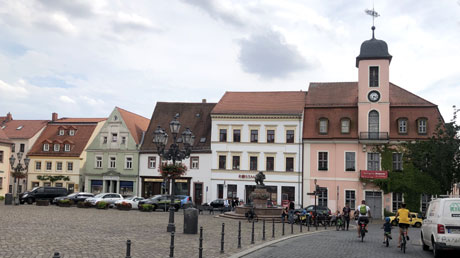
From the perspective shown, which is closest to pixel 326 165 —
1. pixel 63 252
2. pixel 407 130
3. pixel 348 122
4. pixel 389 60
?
pixel 348 122

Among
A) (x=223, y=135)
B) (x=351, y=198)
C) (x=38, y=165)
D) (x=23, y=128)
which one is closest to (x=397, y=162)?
(x=351, y=198)

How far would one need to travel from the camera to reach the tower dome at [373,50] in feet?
151

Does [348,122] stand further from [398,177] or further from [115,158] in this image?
[115,158]

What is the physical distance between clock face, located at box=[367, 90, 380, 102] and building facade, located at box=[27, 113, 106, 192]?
1317 inches

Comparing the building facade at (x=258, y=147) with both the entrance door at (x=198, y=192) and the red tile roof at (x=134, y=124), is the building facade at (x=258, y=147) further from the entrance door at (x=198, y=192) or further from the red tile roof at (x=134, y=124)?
the red tile roof at (x=134, y=124)

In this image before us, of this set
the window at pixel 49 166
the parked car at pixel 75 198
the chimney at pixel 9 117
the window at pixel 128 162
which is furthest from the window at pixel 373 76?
→ the chimney at pixel 9 117

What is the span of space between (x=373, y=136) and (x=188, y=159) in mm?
19086

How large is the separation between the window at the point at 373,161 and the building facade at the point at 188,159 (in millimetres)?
16028

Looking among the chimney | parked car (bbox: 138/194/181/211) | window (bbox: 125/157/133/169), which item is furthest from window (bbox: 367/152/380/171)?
the chimney

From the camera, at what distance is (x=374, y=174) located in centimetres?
4453

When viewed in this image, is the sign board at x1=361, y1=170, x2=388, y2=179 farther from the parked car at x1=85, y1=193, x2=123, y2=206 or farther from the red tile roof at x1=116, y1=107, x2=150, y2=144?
the red tile roof at x1=116, y1=107, x2=150, y2=144

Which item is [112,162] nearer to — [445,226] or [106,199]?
[106,199]

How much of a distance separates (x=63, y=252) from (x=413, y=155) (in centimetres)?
1765

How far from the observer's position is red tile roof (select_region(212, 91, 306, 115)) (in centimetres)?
4922
